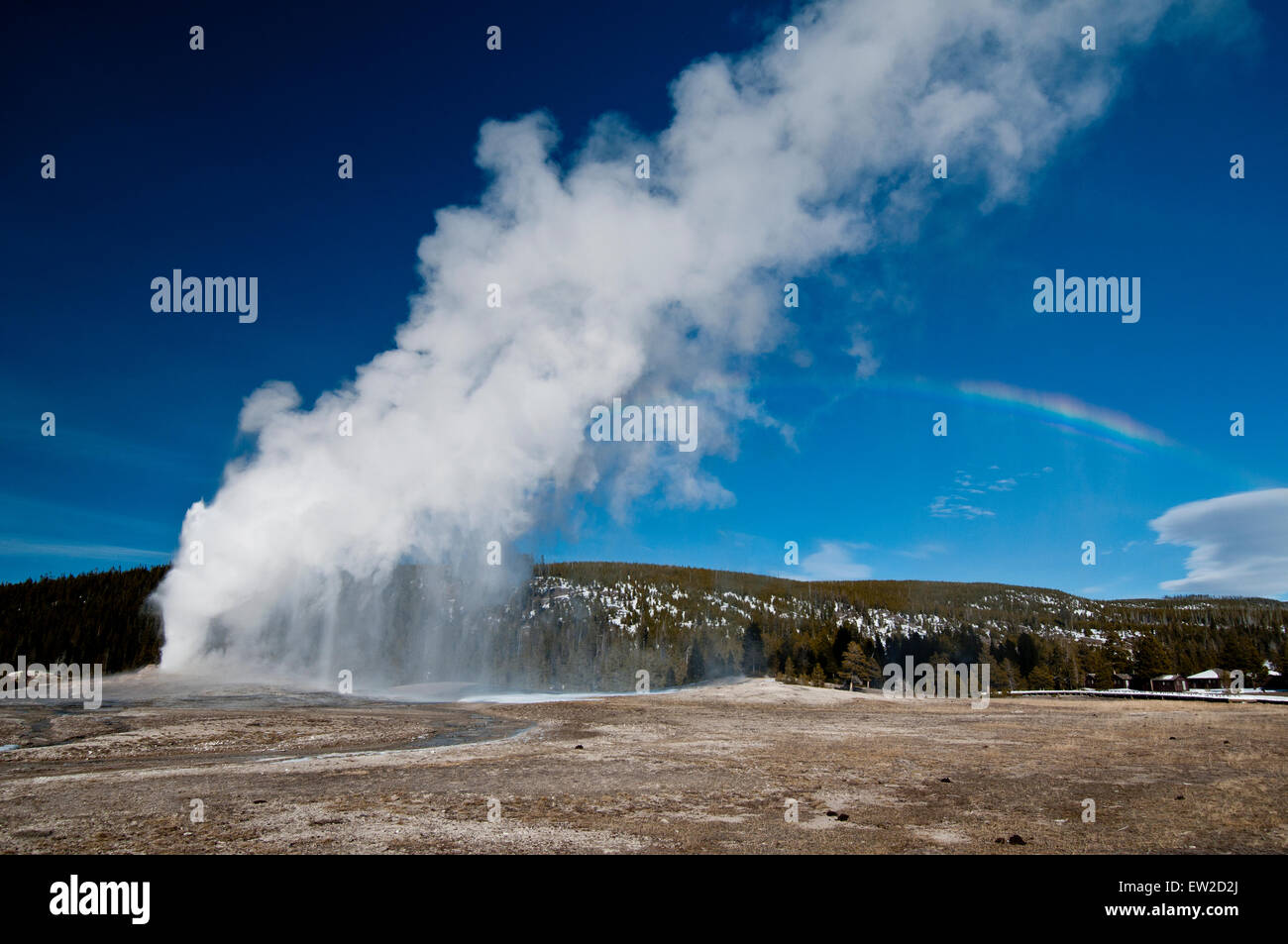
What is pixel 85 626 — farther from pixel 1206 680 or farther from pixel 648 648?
pixel 1206 680

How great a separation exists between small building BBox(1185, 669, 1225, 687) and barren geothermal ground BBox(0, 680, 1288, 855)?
8662 cm

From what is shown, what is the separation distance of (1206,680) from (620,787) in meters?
125

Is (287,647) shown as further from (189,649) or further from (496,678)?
(496,678)

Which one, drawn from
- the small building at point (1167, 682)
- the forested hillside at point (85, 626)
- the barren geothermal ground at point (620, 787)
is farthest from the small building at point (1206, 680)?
the forested hillside at point (85, 626)

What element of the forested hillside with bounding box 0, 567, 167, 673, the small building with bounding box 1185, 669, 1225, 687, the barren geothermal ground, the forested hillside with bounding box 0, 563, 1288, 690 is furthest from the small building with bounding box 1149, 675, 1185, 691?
the forested hillside with bounding box 0, 567, 167, 673

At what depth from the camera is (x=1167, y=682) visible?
103 m

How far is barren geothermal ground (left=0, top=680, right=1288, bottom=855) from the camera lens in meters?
12.0

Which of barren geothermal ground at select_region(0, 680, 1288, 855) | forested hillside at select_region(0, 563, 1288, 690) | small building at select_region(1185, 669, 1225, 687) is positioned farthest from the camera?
small building at select_region(1185, 669, 1225, 687)

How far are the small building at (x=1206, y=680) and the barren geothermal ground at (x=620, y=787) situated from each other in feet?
284

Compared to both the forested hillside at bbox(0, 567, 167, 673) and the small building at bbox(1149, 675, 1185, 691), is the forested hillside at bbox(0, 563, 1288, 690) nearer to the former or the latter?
the forested hillside at bbox(0, 567, 167, 673)

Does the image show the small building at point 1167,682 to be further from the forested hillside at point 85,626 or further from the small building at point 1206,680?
the forested hillside at point 85,626
